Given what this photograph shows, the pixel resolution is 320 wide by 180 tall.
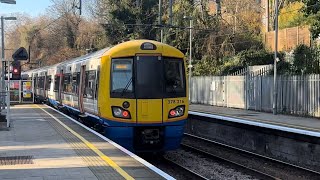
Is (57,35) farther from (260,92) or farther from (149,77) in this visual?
(149,77)

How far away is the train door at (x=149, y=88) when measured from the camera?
1182 centimetres

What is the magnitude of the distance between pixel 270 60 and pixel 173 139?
89.3 ft

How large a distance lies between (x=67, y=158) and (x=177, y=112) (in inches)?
142

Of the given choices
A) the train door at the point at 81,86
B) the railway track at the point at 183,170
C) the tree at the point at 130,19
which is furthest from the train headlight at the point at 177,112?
the tree at the point at 130,19

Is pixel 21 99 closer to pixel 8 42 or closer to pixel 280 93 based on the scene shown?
pixel 280 93

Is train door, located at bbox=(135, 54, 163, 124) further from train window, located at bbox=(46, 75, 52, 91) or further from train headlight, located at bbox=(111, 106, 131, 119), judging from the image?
train window, located at bbox=(46, 75, 52, 91)

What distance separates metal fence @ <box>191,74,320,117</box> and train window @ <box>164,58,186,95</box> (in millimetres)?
12193

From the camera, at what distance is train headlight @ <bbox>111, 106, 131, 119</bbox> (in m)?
11.9

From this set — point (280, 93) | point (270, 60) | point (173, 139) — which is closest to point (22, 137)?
point (173, 139)

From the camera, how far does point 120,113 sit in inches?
468

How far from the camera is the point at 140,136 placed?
1195 centimetres

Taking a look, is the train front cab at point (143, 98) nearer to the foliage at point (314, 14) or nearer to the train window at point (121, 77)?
the train window at point (121, 77)

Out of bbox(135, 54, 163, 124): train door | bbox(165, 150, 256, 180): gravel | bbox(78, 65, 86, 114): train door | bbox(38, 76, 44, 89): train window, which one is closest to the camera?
bbox(165, 150, 256, 180): gravel

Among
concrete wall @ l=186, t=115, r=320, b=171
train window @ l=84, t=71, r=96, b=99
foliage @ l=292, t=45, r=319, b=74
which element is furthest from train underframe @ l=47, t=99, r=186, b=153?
foliage @ l=292, t=45, r=319, b=74
